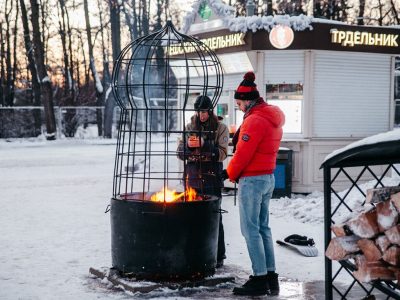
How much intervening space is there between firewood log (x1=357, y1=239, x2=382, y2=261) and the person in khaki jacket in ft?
10.0

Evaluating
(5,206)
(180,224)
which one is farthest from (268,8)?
(180,224)

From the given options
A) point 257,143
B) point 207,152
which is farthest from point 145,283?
point 207,152

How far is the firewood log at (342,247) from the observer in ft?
13.3

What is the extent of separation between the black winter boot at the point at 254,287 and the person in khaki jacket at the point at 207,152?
3.51ft

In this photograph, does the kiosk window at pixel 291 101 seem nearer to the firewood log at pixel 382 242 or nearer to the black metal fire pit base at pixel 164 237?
the black metal fire pit base at pixel 164 237

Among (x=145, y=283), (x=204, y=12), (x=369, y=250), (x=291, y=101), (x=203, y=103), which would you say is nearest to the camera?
(x=369, y=250)

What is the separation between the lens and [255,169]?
19.0 ft

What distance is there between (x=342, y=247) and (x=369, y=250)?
234 mm

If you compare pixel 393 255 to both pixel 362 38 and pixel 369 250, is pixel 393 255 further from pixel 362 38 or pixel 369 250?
pixel 362 38

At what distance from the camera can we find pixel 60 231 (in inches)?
365

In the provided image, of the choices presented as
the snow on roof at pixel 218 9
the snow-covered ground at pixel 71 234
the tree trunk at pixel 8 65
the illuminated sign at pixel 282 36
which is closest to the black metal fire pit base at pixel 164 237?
the snow-covered ground at pixel 71 234

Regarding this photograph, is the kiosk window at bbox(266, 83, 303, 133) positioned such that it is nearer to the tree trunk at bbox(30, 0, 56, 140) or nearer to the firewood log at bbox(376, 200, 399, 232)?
the firewood log at bbox(376, 200, 399, 232)

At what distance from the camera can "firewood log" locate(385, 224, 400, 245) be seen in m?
3.67

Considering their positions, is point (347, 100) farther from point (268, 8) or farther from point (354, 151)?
point (268, 8)
